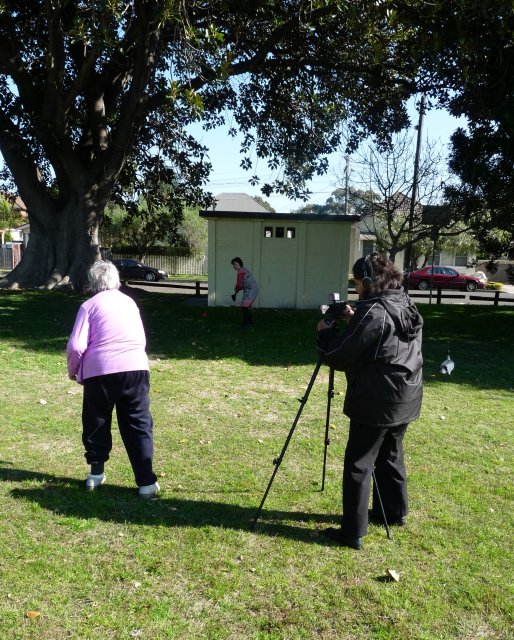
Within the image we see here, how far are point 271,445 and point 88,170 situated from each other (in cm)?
1224

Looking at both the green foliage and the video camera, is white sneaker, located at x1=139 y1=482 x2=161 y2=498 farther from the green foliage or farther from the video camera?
the green foliage

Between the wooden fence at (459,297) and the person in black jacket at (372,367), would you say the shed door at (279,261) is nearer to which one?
the wooden fence at (459,297)

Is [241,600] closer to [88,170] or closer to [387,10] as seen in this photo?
[387,10]

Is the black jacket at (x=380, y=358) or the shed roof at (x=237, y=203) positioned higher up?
the shed roof at (x=237, y=203)

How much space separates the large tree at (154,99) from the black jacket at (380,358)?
8912 millimetres

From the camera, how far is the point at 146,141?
55.8ft

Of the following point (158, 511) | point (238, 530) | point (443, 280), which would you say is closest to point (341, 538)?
point (238, 530)

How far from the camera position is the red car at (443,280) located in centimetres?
3609

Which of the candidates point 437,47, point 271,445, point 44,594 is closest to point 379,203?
point 437,47

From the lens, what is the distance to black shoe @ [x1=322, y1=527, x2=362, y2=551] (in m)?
3.69

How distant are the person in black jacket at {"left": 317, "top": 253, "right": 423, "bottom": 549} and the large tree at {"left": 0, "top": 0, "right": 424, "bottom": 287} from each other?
28.8 ft

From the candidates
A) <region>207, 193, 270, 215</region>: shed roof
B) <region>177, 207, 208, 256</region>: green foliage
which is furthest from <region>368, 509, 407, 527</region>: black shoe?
<region>207, 193, 270, 215</region>: shed roof

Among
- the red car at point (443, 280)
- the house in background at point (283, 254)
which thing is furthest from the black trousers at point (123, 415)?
the red car at point (443, 280)

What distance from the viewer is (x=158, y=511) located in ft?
13.4
